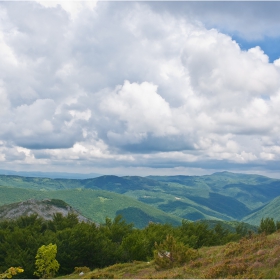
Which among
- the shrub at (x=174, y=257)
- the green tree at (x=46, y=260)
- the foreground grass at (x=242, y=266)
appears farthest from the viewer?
the green tree at (x=46, y=260)

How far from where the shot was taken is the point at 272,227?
63500 mm

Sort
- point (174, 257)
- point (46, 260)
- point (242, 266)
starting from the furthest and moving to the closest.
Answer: point (46, 260)
point (174, 257)
point (242, 266)

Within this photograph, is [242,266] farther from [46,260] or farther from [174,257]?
[46,260]

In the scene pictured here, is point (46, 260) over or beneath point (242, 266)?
beneath

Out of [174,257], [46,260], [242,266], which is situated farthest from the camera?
[46,260]

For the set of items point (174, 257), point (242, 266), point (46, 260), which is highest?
point (242, 266)

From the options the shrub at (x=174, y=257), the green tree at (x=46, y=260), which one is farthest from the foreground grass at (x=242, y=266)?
the green tree at (x=46, y=260)

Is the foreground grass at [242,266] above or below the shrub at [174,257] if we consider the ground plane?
Answer: above

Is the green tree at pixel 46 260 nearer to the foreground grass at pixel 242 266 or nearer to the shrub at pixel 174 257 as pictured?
the foreground grass at pixel 242 266

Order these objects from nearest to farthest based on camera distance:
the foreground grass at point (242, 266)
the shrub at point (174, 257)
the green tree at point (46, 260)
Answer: the foreground grass at point (242, 266)
the shrub at point (174, 257)
the green tree at point (46, 260)

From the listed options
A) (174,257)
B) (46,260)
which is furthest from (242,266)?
(46,260)

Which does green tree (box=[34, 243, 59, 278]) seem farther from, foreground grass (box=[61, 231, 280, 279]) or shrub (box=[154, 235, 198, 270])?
shrub (box=[154, 235, 198, 270])

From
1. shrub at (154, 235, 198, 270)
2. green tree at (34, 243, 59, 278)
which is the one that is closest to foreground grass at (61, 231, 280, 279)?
shrub at (154, 235, 198, 270)

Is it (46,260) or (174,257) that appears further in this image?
(46,260)
